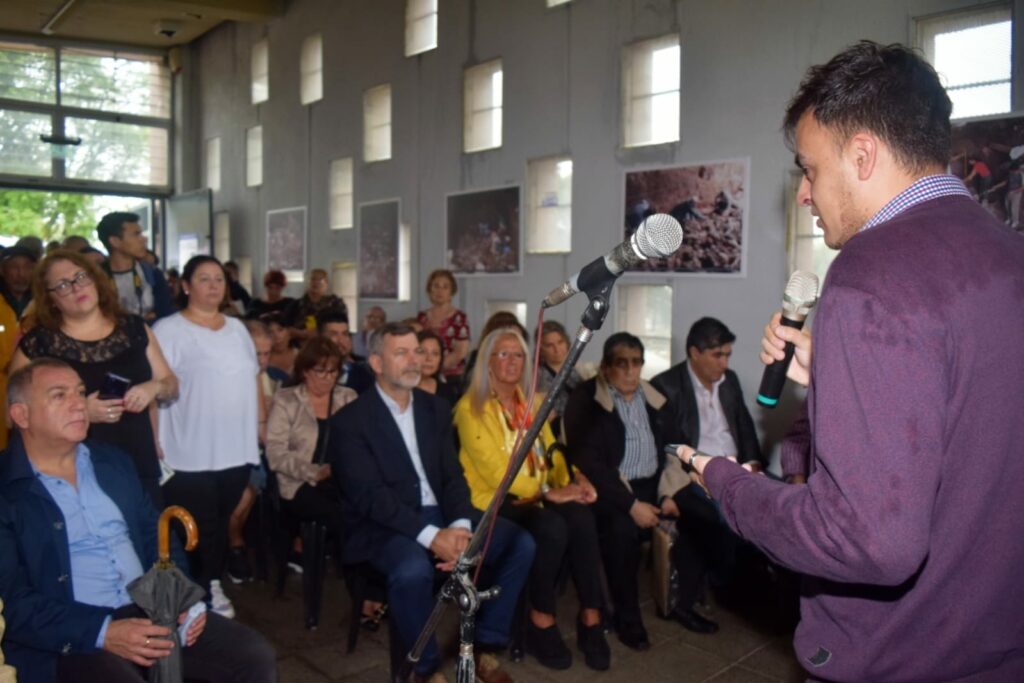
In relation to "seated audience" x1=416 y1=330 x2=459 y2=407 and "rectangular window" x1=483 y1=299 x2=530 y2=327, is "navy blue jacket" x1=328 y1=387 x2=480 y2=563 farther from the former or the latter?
"rectangular window" x1=483 y1=299 x2=530 y2=327

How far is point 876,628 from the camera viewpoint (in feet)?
4.01

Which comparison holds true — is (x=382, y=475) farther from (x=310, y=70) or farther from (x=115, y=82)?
(x=115, y=82)

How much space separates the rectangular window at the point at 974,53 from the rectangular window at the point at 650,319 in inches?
91.8

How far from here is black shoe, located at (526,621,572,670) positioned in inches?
141

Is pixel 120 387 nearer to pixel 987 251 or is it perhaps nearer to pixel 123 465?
pixel 123 465

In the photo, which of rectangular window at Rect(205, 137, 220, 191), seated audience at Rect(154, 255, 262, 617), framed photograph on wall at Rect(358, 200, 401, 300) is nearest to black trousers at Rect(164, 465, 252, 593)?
seated audience at Rect(154, 255, 262, 617)

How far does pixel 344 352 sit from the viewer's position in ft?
17.8

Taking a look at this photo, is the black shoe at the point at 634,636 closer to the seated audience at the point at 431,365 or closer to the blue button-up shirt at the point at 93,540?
the seated audience at the point at 431,365

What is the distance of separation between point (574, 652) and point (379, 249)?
6.48 m

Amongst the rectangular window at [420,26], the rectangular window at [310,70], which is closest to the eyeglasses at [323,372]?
the rectangular window at [420,26]

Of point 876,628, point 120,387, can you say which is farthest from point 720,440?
point 876,628

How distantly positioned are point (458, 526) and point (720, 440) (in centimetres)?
192

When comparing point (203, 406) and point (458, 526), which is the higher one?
point (203, 406)

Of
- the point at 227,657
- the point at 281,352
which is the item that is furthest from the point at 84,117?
the point at 227,657
